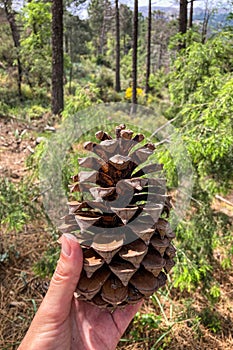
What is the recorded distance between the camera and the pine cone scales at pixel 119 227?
27.1 inches

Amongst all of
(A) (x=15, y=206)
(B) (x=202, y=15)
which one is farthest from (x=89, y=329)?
(B) (x=202, y=15)

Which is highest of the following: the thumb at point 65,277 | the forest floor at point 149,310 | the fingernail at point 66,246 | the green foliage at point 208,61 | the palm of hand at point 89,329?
the green foliage at point 208,61

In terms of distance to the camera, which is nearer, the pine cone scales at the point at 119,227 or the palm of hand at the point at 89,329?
the pine cone scales at the point at 119,227

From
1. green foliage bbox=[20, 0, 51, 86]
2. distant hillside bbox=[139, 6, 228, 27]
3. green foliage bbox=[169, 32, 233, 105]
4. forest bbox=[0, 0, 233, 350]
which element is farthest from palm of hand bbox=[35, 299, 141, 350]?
green foliage bbox=[20, 0, 51, 86]

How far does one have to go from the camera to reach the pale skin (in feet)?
2.42

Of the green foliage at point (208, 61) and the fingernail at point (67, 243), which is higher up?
the green foliage at point (208, 61)

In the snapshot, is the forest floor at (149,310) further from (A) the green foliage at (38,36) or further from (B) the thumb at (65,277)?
(A) the green foliage at (38,36)

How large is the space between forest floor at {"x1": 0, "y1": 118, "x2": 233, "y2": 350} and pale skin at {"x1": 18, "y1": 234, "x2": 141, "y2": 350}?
61 cm

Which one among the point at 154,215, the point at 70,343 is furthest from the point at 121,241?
the point at 70,343

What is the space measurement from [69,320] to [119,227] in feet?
1.43

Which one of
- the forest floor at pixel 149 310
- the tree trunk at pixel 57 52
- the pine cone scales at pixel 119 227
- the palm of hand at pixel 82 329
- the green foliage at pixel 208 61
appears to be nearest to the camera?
the pine cone scales at pixel 119 227

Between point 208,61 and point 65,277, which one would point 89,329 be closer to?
point 65,277

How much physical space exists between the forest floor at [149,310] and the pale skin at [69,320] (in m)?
0.61

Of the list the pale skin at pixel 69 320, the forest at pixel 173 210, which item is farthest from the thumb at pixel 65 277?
the forest at pixel 173 210
